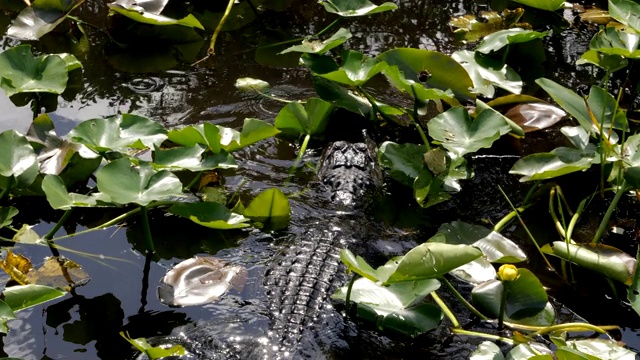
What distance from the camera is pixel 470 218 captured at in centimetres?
265

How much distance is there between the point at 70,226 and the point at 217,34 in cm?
138

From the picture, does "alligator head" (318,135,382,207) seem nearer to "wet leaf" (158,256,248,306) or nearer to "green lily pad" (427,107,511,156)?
"green lily pad" (427,107,511,156)

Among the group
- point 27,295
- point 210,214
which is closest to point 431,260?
point 210,214

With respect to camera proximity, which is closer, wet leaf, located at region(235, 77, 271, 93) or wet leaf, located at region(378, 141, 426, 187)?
wet leaf, located at region(378, 141, 426, 187)

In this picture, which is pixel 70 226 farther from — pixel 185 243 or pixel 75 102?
pixel 75 102

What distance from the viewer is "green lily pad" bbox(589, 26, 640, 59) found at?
2662 millimetres

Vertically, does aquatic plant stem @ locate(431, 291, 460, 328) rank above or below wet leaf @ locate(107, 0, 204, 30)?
below

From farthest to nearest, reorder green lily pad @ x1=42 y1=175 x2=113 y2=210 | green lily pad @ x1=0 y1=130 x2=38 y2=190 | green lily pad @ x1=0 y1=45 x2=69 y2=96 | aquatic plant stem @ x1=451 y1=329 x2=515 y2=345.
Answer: green lily pad @ x1=0 y1=45 x2=69 y2=96, green lily pad @ x1=0 y1=130 x2=38 y2=190, green lily pad @ x1=42 y1=175 x2=113 y2=210, aquatic plant stem @ x1=451 y1=329 x2=515 y2=345

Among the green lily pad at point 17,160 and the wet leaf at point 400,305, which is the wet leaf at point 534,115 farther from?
the green lily pad at point 17,160

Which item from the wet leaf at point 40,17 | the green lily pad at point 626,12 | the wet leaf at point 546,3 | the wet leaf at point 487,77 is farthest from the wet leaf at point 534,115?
the wet leaf at point 40,17

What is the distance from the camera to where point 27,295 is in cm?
195

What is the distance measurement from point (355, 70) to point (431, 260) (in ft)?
3.50

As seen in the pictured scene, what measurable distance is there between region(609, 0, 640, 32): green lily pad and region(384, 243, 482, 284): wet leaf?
128 centimetres

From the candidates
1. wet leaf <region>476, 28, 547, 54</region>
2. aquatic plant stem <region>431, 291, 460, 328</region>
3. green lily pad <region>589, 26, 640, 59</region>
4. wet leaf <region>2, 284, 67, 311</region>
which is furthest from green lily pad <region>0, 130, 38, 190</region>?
green lily pad <region>589, 26, 640, 59</region>
